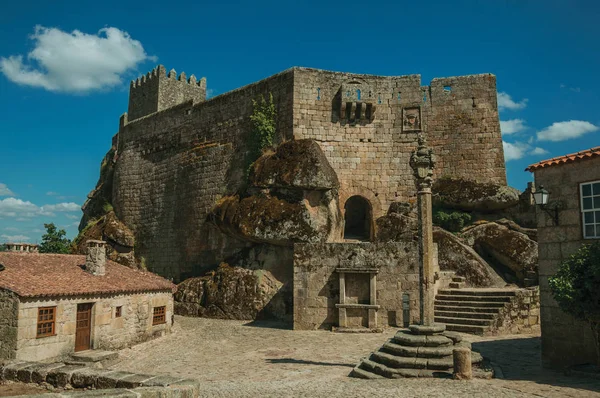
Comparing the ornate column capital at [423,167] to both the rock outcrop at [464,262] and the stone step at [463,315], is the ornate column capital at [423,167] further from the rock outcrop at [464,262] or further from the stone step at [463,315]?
the rock outcrop at [464,262]

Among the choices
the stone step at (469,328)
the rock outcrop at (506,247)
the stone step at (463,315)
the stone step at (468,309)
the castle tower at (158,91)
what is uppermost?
the castle tower at (158,91)

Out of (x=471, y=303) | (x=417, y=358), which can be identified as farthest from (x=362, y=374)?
(x=471, y=303)

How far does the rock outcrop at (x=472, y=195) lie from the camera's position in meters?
23.7

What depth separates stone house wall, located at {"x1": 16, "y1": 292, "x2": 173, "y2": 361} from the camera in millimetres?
13820

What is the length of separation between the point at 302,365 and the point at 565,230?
6853 mm

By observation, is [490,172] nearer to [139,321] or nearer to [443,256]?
[443,256]

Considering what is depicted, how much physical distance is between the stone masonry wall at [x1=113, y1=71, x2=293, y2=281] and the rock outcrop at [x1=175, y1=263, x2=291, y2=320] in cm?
207

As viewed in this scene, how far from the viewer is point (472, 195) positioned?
78.7 ft

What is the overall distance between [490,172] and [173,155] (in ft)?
60.9

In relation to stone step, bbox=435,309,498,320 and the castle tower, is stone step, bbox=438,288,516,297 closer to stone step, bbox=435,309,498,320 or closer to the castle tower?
stone step, bbox=435,309,498,320

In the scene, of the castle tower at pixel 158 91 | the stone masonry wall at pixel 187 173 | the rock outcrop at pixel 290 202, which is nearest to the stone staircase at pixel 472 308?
the rock outcrop at pixel 290 202

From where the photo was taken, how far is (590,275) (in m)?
9.57

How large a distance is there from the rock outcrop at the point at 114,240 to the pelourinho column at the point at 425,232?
22.8 meters

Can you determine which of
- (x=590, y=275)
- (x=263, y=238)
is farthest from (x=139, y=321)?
(x=590, y=275)
